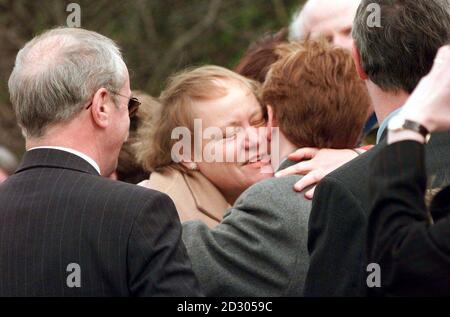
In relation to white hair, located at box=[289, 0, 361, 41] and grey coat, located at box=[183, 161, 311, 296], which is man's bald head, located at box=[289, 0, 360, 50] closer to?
white hair, located at box=[289, 0, 361, 41]

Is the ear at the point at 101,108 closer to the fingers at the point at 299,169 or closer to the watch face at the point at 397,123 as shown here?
the fingers at the point at 299,169

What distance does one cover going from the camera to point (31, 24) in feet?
38.2

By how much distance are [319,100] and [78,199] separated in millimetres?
1053

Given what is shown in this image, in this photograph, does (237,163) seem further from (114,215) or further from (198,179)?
(114,215)

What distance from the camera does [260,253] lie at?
12.3 ft

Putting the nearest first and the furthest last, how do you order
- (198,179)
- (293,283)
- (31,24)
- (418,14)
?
(418,14), (293,283), (198,179), (31,24)

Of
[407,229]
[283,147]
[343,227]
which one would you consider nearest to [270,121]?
[283,147]

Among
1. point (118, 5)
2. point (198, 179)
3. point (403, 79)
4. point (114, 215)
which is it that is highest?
point (403, 79)

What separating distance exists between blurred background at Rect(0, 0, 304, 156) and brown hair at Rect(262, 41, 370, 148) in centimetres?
768

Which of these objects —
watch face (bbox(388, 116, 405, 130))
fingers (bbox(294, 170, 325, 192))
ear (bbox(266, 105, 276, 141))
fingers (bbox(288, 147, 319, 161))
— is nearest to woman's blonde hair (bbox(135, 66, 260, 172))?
ear (bbox(266, 105, 276, 141))

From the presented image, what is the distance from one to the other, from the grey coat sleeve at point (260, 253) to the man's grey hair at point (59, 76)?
0.62 m

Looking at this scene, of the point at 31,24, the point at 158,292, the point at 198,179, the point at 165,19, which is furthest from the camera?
the point at 165,19

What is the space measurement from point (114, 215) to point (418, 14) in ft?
3.46

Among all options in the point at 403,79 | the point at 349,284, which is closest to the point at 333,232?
the point at 349,284
